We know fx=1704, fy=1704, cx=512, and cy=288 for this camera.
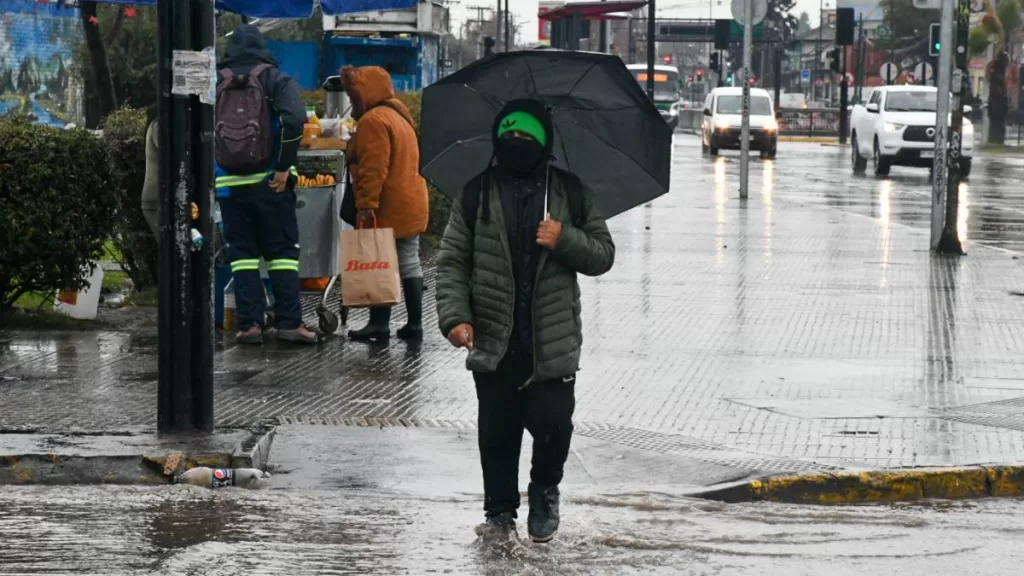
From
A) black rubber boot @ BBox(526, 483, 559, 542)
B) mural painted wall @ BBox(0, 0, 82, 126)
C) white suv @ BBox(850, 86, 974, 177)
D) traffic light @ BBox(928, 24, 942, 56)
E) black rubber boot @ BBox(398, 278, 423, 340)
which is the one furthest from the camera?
white suv @ BBox(850, 86, 974, 177)

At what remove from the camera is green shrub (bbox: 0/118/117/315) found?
1085cm

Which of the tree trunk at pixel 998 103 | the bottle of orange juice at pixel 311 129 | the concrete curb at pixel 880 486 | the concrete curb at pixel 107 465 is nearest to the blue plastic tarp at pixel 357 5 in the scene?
the bottle of orange juice at pixel 311 129

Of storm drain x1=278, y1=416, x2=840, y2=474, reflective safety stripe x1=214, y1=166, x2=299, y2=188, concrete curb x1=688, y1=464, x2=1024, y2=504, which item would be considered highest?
reflective safety stripe x1=214, y1=166, x2=299, y2=188

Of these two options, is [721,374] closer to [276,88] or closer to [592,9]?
[276,88]

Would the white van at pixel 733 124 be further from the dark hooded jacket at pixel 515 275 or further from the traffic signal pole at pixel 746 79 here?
the dark hooded jacket at pixel 515 275

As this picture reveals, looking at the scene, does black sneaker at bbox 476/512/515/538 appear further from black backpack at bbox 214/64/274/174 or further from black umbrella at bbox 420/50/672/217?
black backpack at bbox 214/64/274/174

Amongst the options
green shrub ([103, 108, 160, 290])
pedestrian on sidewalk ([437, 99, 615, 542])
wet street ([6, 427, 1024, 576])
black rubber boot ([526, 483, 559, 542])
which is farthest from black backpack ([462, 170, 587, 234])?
green shrub ([103, 108, 160, 290])

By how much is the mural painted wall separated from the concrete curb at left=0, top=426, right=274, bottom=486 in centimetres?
1929

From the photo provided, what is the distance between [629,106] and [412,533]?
1.90 m

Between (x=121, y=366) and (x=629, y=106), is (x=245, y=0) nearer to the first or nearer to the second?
(x=121, y=366)

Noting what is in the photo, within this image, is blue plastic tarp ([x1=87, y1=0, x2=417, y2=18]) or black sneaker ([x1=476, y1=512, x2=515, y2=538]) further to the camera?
blue plastic tarp ([x1=87, y1=0, x2=417, y2=18])

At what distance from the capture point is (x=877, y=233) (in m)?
20.1

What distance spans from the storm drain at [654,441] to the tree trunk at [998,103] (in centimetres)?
5110

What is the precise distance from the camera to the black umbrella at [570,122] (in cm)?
677
